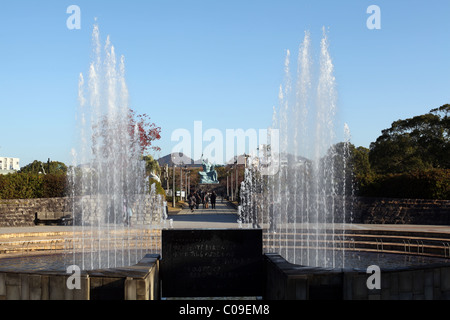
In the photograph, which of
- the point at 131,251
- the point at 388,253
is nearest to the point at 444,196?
the point at 388,253

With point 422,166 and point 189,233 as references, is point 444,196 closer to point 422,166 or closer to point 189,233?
point 189,233

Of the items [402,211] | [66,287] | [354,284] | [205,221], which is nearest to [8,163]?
[205,221]

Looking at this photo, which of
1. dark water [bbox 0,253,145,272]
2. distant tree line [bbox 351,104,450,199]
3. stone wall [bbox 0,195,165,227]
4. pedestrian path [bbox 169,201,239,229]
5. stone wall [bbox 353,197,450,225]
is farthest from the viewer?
distant tree line [bbox 351,104,450,199]

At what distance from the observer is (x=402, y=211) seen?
72.7ft

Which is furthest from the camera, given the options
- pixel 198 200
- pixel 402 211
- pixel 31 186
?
pixel 198 200

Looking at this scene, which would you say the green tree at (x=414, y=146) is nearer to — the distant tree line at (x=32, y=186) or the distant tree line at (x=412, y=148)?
the distant tree line at (x=412, y=148)

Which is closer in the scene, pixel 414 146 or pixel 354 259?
pixel 354 259

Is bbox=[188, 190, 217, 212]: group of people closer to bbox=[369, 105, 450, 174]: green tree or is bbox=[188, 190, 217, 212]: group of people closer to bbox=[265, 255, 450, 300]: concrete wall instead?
bbox=[369, 105, 450, 174]: green tree

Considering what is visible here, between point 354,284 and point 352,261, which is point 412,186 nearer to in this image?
point 352,261

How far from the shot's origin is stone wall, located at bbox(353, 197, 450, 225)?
21.6m

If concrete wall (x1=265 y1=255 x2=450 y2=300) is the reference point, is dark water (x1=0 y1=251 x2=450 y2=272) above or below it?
below

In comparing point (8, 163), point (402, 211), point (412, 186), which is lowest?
point (402, 211)
